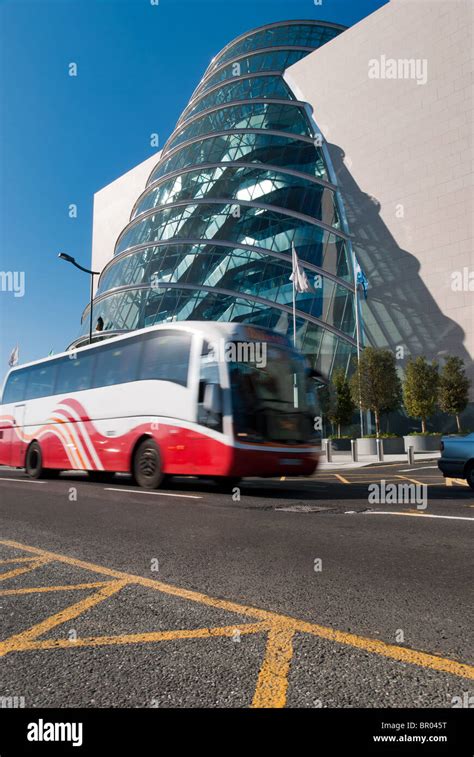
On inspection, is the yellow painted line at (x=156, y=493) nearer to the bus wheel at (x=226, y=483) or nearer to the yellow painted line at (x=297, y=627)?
the bus wheel at (x=226, y=483)

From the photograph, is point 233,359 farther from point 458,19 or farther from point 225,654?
point 458,19

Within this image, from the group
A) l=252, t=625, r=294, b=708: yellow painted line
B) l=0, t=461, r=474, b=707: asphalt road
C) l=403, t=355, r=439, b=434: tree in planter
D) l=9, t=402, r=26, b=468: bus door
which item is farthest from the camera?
l=403, t=355, r=439, b=434: tree in planter

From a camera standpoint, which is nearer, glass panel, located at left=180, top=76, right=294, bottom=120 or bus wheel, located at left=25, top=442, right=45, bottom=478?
bus wheel, located at left=25, top=442, right=45, bottom=478

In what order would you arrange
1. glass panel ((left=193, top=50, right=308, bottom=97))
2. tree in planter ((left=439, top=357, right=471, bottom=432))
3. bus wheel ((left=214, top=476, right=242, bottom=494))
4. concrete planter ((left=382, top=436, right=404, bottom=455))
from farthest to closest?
1. glass panel ((left=193, top=50, right=308, bottom=97))
2. tree in planter ((left=439, top=357, right=471, bottom=432))
3. concrete planter ((left=382, top=436, right=404, bottom=455))
4. bus wheel ((left=214, top=476, right=242, bottom=494))

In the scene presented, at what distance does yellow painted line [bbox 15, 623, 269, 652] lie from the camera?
8.52 ft

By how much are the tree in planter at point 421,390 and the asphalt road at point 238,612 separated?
829 inches

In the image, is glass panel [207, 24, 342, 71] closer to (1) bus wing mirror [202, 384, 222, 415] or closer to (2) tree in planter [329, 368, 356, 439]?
(2) tree in planter [329, 368, 356, 439]

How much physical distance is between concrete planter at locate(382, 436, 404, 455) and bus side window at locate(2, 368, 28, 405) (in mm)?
18016

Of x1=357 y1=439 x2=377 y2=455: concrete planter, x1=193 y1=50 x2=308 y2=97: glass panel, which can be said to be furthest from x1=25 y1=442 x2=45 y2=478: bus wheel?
x1=193 y1=50 x2=308 y2=97: glass panel

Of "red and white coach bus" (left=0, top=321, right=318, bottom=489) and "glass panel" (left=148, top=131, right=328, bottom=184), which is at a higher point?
"glass panel" (left=148, top=131, right=328, bottom=184)

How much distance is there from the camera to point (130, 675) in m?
2.20

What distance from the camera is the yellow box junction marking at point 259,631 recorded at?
85.8 inches

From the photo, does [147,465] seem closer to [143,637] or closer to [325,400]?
[143,637]

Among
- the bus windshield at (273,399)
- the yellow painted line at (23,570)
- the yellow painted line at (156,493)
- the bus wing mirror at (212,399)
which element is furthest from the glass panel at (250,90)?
the yellow painted line at (23,570)
